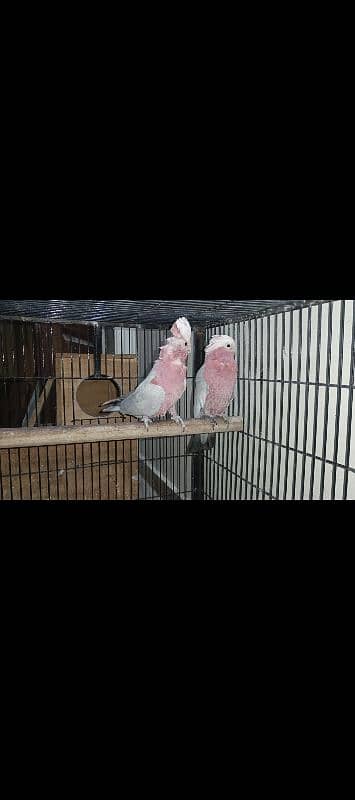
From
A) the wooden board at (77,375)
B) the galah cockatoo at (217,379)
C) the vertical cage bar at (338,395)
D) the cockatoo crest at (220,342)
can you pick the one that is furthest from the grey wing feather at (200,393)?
the vertical cage bar at (338,395)

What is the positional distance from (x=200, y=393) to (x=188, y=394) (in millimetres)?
294

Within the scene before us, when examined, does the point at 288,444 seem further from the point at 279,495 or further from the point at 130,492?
the point at 130,492

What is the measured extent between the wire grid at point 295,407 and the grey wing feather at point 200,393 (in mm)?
149

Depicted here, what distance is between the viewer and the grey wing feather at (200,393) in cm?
162

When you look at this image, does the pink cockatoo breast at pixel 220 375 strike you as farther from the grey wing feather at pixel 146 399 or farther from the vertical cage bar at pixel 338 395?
the vertical cage bar at pixel 338 395

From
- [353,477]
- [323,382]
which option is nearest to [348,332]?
[323,382]

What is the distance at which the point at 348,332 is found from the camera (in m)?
1.10

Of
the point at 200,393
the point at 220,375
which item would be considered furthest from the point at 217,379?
the point at 200,393

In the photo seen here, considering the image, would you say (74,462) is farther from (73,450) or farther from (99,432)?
(99,432)

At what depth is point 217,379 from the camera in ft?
5.13

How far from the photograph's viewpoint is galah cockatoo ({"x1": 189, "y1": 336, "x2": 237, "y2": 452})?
60.9 inches

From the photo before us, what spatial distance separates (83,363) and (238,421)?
2.27 ft

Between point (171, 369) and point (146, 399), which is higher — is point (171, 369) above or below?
above

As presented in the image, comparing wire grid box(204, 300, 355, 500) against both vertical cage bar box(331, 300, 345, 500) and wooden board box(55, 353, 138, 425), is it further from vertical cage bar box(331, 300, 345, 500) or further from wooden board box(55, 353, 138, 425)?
wooden board box(55, 353, 138, 425)
